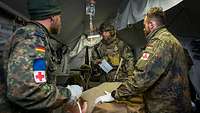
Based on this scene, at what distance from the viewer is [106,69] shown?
7094 millimetres

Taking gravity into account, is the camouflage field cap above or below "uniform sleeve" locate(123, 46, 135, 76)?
above

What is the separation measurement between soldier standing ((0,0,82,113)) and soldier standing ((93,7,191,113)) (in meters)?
0.86

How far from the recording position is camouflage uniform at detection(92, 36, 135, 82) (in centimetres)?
705

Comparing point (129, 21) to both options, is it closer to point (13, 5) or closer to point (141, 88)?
point (13, 5)

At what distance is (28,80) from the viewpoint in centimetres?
224

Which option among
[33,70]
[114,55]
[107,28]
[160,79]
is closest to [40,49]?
[33,70]

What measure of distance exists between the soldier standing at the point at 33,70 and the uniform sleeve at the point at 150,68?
854 millimetres

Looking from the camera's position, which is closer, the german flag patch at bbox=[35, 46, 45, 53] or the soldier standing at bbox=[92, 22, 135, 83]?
the german flag patch at bbox=[35, 46, 45, 53]

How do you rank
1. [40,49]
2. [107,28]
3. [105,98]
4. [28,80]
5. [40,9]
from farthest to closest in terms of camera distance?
[107,28] → [105,98] → [40,9] → [40,49] → [28,80]

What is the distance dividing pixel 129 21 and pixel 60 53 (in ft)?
6.86

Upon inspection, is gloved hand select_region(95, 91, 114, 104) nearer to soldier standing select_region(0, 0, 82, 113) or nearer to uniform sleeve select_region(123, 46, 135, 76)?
soldier standing select_region(0, 0, 82, 113)

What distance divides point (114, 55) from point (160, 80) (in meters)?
3.93

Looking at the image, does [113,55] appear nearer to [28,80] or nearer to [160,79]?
[160,79]

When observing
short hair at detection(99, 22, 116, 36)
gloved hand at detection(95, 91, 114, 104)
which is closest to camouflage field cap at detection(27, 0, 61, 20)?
gloved hand at detection(95, 91, 114, 104)
